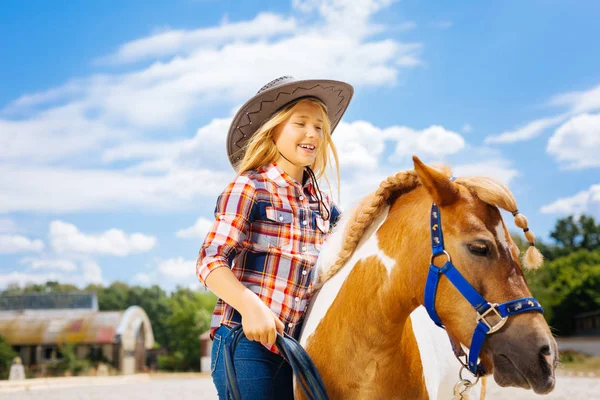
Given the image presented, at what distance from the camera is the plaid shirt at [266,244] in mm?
2434

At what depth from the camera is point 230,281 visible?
2.31 meters

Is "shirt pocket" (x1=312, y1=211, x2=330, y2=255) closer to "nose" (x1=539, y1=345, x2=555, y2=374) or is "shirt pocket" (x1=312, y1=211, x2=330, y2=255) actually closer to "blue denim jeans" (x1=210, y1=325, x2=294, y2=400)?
"blue denim jeans" (x1=210, y1=325, x2=294, y2=400)

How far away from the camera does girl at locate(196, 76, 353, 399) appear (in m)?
2.36

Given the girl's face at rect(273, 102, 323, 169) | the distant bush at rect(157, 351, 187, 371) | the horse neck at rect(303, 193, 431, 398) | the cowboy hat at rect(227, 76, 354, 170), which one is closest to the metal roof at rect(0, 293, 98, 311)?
the distant bush at rect(157, 351, 187, 371)

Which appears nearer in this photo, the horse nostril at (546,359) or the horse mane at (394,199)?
the horse nostril at (546,359)

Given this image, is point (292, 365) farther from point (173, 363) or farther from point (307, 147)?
point (173, 363)

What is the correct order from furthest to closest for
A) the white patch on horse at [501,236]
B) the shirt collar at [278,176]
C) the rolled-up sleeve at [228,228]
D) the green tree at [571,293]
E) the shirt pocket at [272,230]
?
1. the green tree at [571,293]
2. the shirt collar at [278,176]
3. the shirt pocket at [272,230]
4. the rolled-up sleeve at [228,228]
5. the white patch on horse at [501,236]

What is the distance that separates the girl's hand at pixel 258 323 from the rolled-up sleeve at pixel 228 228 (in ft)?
0.65

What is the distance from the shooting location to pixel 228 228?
7.89ft

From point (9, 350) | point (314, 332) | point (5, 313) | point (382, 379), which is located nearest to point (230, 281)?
point (314, 332)

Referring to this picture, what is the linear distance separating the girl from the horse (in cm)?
12

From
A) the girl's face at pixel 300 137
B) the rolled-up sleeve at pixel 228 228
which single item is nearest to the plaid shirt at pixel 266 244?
the rolled-up sleeve at pixel 228 228

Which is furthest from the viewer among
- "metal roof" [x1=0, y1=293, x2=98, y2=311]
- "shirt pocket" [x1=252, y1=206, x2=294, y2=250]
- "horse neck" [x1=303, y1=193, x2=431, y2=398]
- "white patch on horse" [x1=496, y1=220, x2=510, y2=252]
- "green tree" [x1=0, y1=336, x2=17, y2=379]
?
"metal roof" [x1=0, y1=293, x2=98, y2=311]

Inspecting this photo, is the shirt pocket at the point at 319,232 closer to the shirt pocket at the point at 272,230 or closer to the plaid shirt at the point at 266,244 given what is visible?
the plaid shirt at the point at 266,244
